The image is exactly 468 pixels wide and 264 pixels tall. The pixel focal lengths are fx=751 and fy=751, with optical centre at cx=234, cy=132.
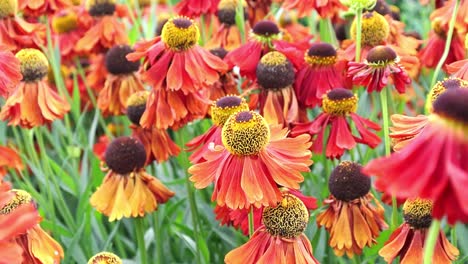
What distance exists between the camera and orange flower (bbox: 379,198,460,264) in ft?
3.84

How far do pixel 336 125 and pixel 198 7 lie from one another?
57 centimetres

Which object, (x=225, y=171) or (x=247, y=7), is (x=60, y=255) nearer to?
(x=225, y=171)

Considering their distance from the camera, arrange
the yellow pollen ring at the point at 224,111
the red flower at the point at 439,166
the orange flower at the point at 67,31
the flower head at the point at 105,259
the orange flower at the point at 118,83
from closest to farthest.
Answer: the red flower at the point at 439,166 < the flower head at the point at 105,259 < the yellow pollen ring at the point at 224,111 < the orange flower at the point at 118,83 < the orange flower at the point at 67,31

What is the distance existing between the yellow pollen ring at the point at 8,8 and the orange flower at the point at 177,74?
1.36 ft

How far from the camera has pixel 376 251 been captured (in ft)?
4.49

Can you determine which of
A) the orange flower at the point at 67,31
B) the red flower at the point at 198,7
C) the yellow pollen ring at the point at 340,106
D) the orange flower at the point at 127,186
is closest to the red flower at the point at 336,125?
the yellow pollen ring at the point at 340,106

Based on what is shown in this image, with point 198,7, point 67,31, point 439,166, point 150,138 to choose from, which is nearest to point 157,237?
point 150,138

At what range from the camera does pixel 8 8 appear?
70.1 inches

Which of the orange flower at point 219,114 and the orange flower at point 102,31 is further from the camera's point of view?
the orange flower at point 102,31

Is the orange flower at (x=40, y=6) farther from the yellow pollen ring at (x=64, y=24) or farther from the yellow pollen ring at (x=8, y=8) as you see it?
the yellow pollen ring at (x=64, y=24)

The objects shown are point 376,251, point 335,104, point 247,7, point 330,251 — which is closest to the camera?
point 376,251

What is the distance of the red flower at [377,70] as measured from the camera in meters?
1.37

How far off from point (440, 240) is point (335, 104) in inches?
17.1

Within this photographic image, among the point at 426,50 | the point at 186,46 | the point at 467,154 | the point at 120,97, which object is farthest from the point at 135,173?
the point at 467,154
